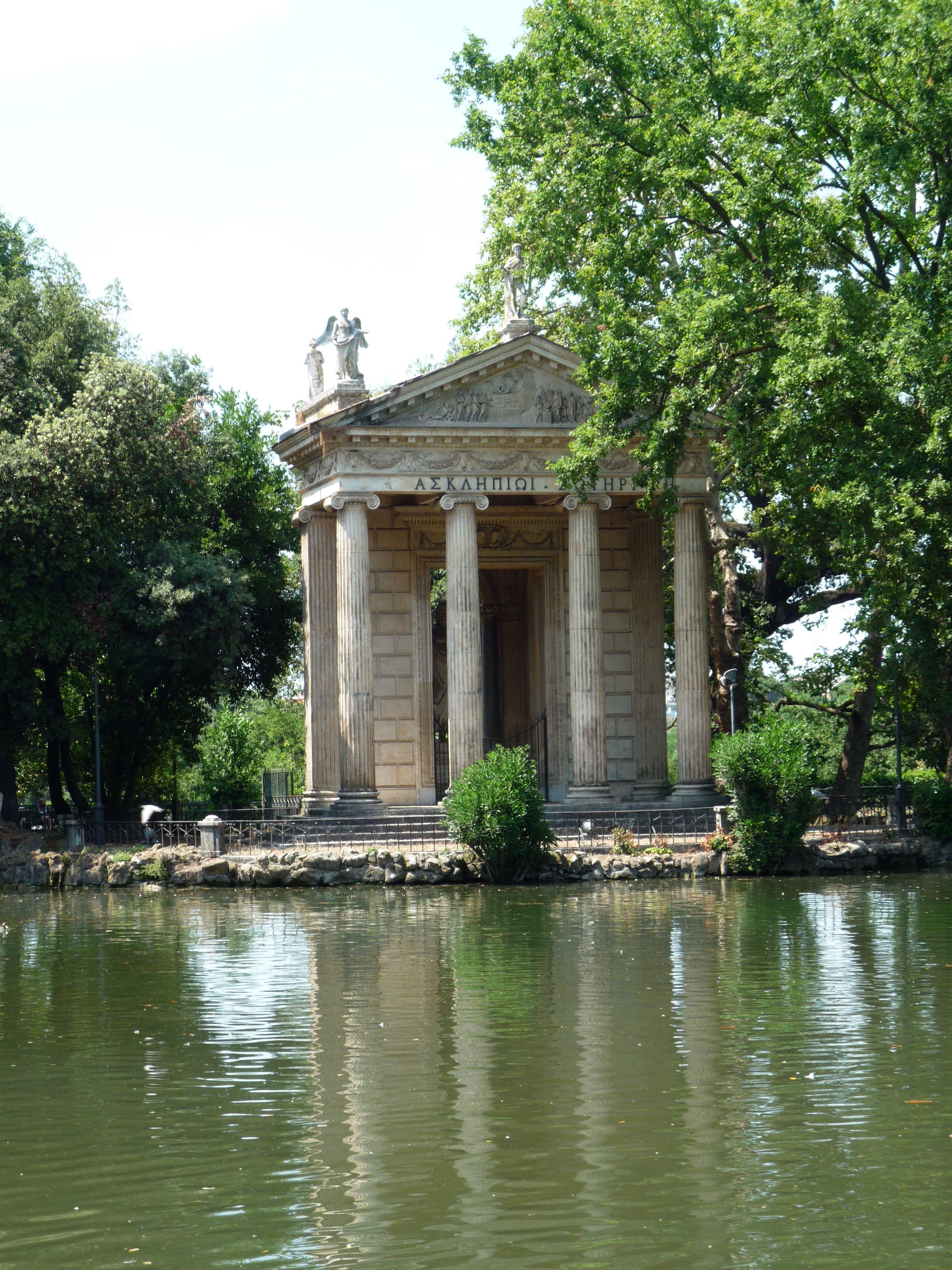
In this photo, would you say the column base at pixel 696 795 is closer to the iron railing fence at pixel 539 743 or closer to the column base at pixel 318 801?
the iron railing fence at pixel 539 743

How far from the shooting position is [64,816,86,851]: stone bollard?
119 feet

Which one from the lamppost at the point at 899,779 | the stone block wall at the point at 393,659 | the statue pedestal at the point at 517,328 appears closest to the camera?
the lamppost at the point at 899,779

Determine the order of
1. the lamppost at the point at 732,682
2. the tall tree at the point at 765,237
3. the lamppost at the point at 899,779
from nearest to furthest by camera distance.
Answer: the tall tree at the point at 765,237, the lamppost at the point at 899,779, the lamppost at the point at 732,682

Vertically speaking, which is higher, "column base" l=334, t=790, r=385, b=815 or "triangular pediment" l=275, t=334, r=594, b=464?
"triangular pediment" l=275, t=334, r=594, b=464

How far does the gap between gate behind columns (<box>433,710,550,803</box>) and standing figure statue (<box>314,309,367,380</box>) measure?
8670 mm

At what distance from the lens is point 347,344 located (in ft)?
124

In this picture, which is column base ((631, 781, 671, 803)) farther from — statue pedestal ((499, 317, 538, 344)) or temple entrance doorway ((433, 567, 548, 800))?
statue pedestal ((499, 317, 538, 344))

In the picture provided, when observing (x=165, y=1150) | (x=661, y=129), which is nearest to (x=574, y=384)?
(x=661, y=129)

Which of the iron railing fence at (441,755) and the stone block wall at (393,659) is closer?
the stone block wall at (393,659)

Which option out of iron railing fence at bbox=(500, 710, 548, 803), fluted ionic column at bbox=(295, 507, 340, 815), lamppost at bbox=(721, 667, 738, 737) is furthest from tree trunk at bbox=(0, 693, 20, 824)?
lamppost at bbox=(721, 667, 738, 737)

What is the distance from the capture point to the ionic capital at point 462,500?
1451 inches

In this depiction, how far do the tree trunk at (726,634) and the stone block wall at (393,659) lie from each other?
759 centimetres

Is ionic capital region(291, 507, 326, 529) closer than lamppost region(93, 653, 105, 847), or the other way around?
lamppost region(93, 653, 105, 847)

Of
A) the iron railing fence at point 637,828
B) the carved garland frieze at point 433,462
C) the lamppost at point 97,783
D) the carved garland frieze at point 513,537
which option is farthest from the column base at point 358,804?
the carved garland frieze at point 513,537
